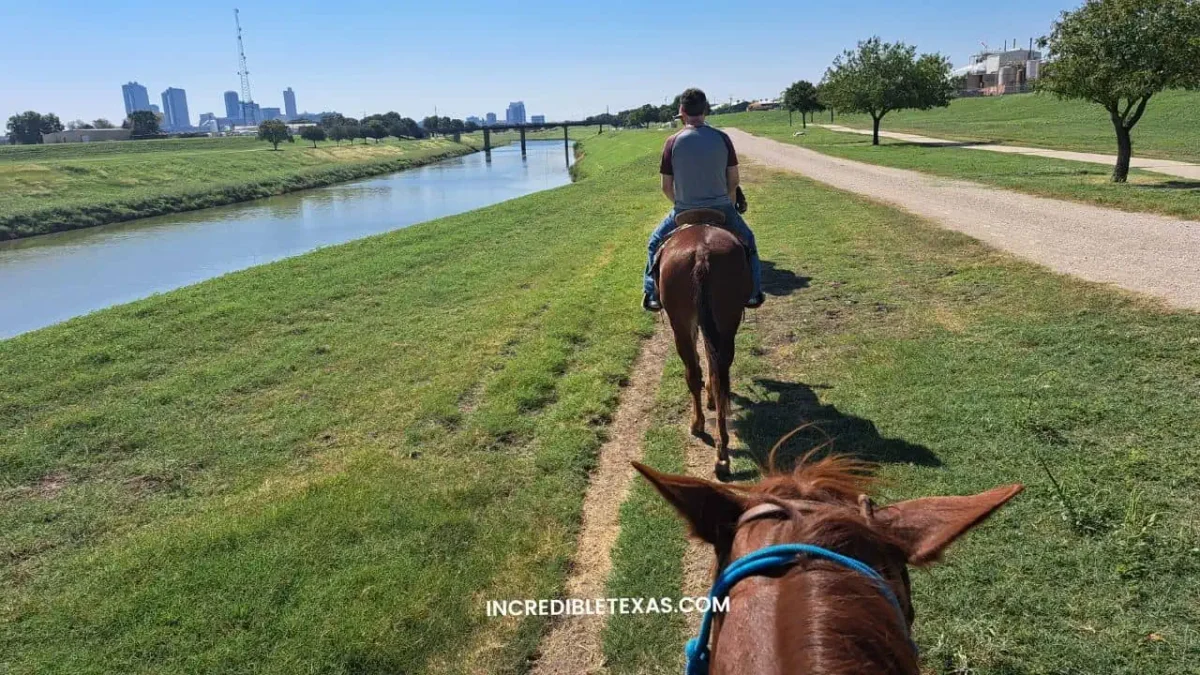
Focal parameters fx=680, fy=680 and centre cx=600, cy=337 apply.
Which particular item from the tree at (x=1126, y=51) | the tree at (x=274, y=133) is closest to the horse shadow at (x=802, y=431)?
the tree at (x=1126, y=51)

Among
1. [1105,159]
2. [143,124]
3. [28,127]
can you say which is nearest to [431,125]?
[143,124]

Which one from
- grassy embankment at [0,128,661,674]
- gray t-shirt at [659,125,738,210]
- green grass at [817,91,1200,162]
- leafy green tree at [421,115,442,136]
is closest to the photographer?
grassy embankment at [0,128,661,674]

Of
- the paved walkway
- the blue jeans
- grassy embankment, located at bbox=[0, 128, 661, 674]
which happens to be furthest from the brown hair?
the paved walkway

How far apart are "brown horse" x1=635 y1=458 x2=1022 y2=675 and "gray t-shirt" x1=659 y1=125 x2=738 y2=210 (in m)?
4.39

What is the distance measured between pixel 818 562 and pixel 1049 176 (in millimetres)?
20506

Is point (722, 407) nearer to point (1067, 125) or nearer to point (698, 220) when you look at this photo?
point (698, 220)

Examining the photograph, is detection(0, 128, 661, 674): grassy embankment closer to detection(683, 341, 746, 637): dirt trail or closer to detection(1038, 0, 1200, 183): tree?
detection(683, 341, 746, 637): dirt trail

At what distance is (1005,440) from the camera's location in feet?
15.6

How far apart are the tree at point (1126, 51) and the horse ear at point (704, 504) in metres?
18.4

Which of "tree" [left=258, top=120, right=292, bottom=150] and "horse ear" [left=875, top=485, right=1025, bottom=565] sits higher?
"tree" [left=258, top=120, right=292, bottom=150]

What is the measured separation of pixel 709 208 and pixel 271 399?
476 centimetres

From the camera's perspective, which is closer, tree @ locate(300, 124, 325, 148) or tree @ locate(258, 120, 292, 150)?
tree @ locate(258, 120, 292, 150)

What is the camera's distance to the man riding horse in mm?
5797

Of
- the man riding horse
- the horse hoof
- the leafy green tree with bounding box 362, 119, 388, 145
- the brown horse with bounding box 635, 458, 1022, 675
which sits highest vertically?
the leafy green tree with bounding box 362, 119, 388, 145
